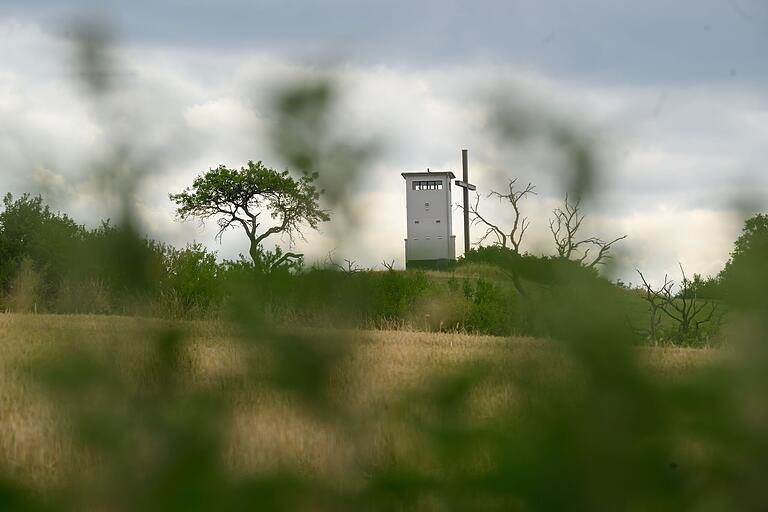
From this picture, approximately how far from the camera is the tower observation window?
162ft

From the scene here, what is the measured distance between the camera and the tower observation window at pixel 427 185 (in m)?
49.5

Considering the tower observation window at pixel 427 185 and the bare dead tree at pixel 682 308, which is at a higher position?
A: the tower observation window at pixel 427 185

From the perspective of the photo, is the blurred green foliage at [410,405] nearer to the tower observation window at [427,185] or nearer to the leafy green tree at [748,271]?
the leafy green tree at [748,271]

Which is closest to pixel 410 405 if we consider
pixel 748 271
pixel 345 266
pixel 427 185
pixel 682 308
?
pixel 345 266

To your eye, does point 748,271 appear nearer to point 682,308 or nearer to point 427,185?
point 682,308

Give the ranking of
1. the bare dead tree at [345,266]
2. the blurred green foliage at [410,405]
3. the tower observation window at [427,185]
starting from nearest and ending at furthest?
the blurred green foliage at [410,405] < the bare dead tree at [345,266] < the tower observation window at [427,185]

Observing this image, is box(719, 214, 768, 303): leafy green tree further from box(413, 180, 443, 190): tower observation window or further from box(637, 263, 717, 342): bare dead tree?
box(413, 180, 443, 190): tower observation window

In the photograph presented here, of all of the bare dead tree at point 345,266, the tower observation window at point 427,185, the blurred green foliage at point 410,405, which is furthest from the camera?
the tower observation window at point 427,185

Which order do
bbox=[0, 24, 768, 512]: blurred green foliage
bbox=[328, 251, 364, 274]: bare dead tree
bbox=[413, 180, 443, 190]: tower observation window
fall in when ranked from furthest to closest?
bbox=[413, 180, 443, 190]: tower observation window
bbox=[328, 251, 364, 274]: bare dead tree
bbox=[0, 24, 768, 512]: blurred green foliage

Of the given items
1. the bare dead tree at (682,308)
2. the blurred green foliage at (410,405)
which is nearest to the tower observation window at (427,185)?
the bare dead tree at (682,308)

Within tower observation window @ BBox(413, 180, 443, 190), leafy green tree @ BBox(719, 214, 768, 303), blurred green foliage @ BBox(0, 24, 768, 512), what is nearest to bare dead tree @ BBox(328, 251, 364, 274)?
blurred green foliage @ BBox(0, 24, 768, 512)

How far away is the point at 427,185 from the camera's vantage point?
166 ft

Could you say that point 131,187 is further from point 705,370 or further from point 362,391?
point 705,370

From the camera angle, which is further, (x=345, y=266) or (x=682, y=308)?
(x=682, y=308)
